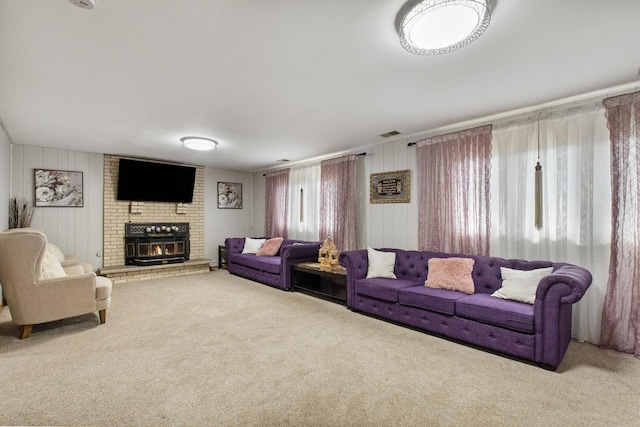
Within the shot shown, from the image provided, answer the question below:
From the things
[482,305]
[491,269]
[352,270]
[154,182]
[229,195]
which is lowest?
[482,305]

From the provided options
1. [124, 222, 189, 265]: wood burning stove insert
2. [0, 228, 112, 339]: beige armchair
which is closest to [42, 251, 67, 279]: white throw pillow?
A: [0, 228, 112, 339]: beige armchair

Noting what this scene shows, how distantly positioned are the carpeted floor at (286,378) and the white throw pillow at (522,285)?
1.99 feet

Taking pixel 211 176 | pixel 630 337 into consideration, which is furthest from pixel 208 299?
pixel 630 337

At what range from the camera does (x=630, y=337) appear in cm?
284

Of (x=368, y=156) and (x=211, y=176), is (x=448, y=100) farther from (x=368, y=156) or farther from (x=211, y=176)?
(x=211, y=176)

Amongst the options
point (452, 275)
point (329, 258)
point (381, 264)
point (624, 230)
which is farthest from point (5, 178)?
point (624, 230)

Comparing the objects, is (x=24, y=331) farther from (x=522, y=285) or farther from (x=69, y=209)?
(x=522, y=285)

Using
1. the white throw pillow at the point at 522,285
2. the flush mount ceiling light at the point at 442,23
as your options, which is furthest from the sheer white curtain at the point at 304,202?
the flush mount ceiling light at the point at 442,23

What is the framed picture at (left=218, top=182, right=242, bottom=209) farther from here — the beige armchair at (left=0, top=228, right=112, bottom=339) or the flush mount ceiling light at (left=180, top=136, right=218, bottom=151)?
Result: the beige armchair at (left=0, top=228, right=112, bottom=339)

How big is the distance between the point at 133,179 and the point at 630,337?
7782mm

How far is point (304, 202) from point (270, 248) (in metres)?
1.23

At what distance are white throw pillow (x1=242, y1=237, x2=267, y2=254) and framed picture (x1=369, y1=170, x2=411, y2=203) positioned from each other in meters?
2.91

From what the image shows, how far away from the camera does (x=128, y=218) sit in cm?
642

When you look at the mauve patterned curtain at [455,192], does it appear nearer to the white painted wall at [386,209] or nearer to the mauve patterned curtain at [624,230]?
the white painted wall at [386,209]
